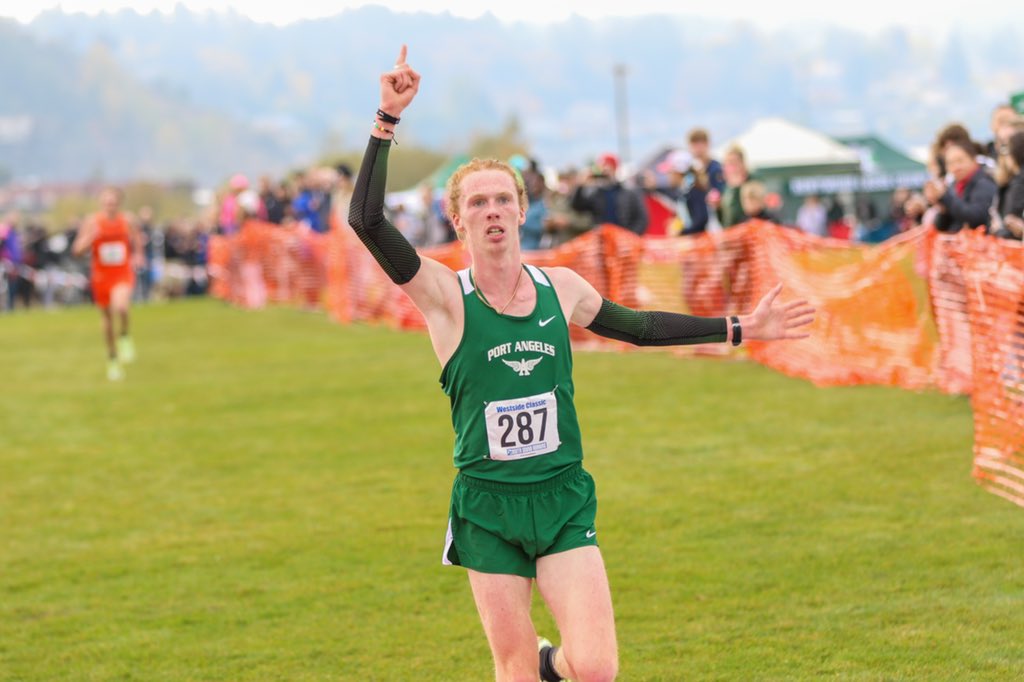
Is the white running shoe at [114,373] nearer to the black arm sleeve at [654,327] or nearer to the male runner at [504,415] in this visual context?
the black arm sleeve at [654,327]

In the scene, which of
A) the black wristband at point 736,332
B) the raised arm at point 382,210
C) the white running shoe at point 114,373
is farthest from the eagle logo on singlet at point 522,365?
the white running shoe at point 114,373

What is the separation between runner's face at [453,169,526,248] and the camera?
4684 millimetres

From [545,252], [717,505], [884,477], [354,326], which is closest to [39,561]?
[717,505]

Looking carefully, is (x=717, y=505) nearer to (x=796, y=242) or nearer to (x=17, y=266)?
(x=796, y=242)

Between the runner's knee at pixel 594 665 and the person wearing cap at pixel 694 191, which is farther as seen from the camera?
the person wearing cap at pixel 694 191

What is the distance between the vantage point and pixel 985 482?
8.73m

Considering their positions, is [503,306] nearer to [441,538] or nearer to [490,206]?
[490,206]

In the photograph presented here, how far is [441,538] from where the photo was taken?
8.25 meters

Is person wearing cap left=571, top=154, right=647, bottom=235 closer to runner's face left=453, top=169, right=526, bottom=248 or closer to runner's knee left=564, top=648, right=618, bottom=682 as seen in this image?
runner's face left=453, top=169, right=526, bottom=248

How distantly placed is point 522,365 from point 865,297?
9535 millimetres

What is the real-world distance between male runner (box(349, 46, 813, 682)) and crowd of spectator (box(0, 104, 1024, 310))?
5.81 m

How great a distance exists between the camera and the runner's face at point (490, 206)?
468cm

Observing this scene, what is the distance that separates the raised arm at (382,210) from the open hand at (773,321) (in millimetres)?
1162

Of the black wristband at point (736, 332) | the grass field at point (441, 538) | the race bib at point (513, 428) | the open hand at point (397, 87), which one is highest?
the open hand at point (397, 87)
